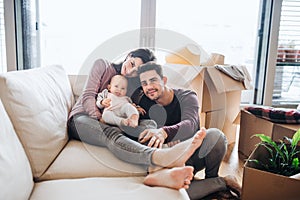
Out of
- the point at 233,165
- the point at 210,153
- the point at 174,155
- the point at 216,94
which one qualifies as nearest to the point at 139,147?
the point at 174,155

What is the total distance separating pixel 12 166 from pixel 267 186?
3.55 feet

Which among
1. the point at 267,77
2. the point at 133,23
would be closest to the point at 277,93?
the point at 267,77

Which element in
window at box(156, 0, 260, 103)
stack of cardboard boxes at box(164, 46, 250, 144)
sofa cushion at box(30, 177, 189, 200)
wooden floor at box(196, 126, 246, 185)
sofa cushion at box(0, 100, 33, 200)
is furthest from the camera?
window at box(156, 0, 260, 103)

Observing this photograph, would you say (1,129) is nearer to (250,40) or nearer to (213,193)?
(213,193)

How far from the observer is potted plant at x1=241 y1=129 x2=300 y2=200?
119 cm

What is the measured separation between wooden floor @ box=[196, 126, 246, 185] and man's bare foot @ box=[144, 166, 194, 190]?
0.71 metres

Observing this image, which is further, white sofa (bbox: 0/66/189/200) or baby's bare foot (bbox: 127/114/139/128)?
baby's bare foot (bbox: 127/114/139/128)

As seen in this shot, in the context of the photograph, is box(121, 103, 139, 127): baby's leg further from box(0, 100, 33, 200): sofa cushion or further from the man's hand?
box(0, 100, 33, 200): sofa cushion

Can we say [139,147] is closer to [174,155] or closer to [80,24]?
[174,155]

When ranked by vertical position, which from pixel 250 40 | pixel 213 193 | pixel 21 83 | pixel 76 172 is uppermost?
pixel 250 40

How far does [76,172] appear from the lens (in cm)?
101

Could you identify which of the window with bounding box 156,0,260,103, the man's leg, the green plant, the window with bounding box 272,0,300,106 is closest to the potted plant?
the green plant

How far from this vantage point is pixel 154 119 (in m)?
1.09

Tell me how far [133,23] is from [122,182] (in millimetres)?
1746
